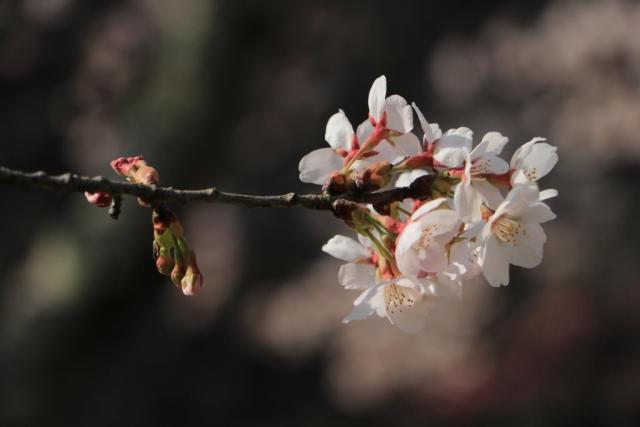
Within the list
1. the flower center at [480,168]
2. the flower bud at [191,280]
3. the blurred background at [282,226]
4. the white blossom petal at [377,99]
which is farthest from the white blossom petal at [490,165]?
the blurred background at [282,226]

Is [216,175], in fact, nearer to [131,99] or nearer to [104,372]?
[131,99]

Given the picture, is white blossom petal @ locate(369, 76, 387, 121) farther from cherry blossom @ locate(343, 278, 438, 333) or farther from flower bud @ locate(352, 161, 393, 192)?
cherry blossom @ locate(343, 278, 438, 333)

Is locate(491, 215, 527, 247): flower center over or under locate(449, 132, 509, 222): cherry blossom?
under

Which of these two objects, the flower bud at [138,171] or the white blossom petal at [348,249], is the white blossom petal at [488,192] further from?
the flower bud at [138,171]

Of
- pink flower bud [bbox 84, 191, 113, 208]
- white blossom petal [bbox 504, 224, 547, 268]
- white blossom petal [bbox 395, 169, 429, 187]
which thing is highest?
pink flower bud [bbox 84, 191, 113, 208]

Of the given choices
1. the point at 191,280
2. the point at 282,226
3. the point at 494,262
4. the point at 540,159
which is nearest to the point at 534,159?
the point at 540,159

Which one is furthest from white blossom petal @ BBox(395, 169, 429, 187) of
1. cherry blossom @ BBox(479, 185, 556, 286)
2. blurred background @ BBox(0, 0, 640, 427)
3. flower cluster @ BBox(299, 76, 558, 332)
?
blurred background @ BBox(0, 0, 640, 427)
